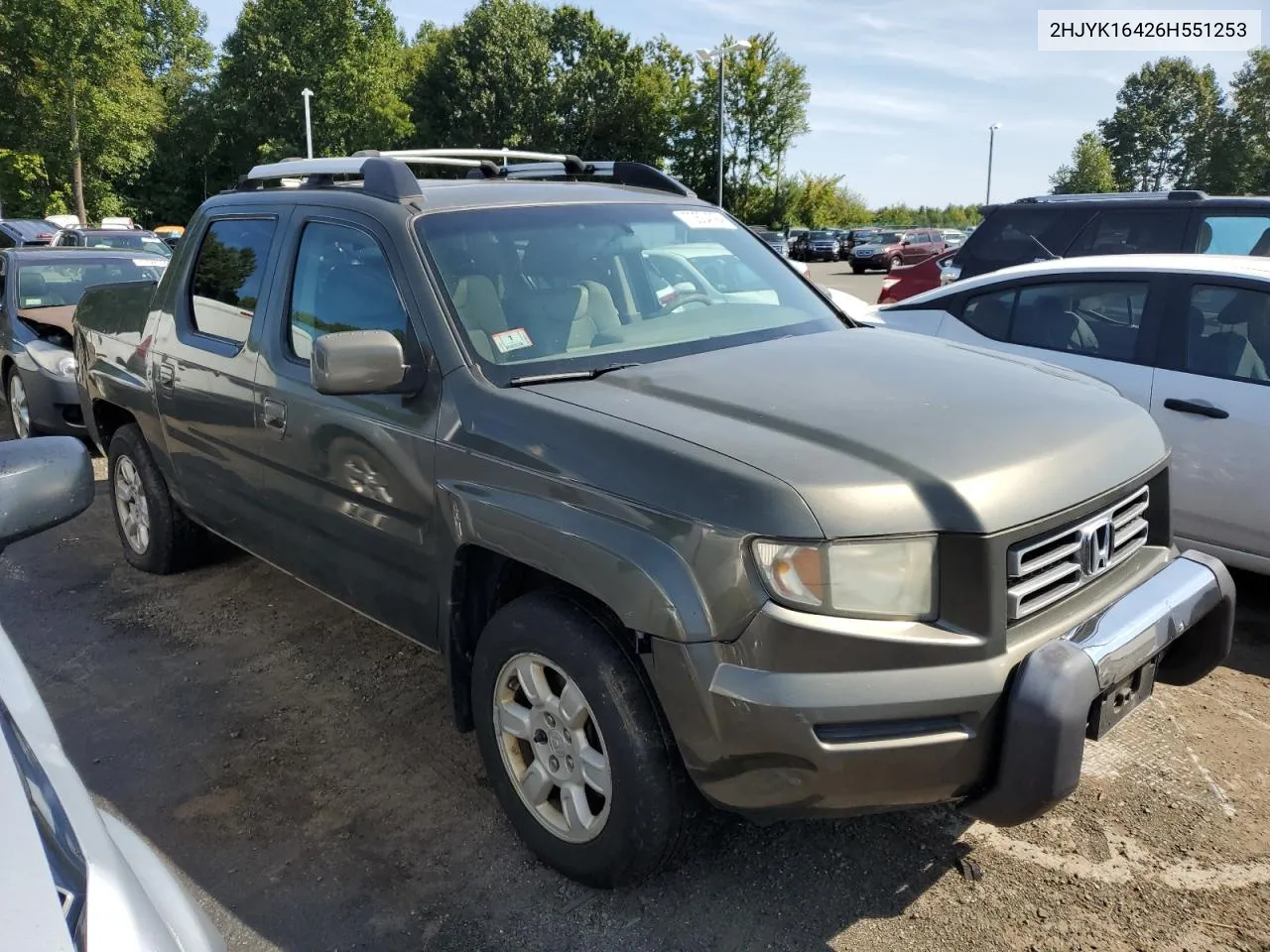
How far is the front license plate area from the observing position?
7.74 ft

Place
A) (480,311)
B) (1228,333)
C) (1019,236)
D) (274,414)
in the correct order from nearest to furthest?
(480,311) < (274,414) < (1228,333) < (1019,236)

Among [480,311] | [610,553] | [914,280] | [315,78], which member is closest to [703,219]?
[480,311]

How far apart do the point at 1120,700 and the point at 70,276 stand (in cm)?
918

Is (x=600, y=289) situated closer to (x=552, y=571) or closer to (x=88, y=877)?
(x=552, y=571)

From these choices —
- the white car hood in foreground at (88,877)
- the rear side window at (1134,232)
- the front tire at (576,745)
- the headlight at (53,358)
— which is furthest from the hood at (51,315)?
the rear side window at (1134,232)

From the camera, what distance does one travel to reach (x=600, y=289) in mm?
3346

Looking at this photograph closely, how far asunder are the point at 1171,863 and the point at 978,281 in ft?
11.3

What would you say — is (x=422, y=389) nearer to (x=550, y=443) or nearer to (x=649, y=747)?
(x=550, y=443)

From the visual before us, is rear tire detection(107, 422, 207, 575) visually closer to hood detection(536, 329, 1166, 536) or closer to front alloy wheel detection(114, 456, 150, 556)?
front alloy wheel detection(114, 456, 150, 556)

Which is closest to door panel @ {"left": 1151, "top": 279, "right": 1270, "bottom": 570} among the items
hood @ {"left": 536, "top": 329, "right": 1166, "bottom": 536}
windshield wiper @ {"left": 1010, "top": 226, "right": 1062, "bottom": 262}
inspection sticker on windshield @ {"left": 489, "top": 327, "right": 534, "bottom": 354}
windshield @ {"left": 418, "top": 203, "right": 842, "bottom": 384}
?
hood @ {"left": 536, "top": 329, "right": 1166, "bottom": 536}

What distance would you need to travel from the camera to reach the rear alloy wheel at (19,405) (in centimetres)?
783

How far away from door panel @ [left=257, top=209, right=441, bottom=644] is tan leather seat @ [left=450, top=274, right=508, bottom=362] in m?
0.16

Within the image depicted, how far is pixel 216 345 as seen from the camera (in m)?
4.06

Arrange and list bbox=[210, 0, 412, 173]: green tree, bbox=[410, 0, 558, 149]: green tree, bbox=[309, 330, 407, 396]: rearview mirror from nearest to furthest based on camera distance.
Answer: bbox=[309, 330, 407, 396]: rearview mirror, bbox=[210, 0, 412, 173]: green tree, bbox=[410, 0, 558, 149]: green tree
